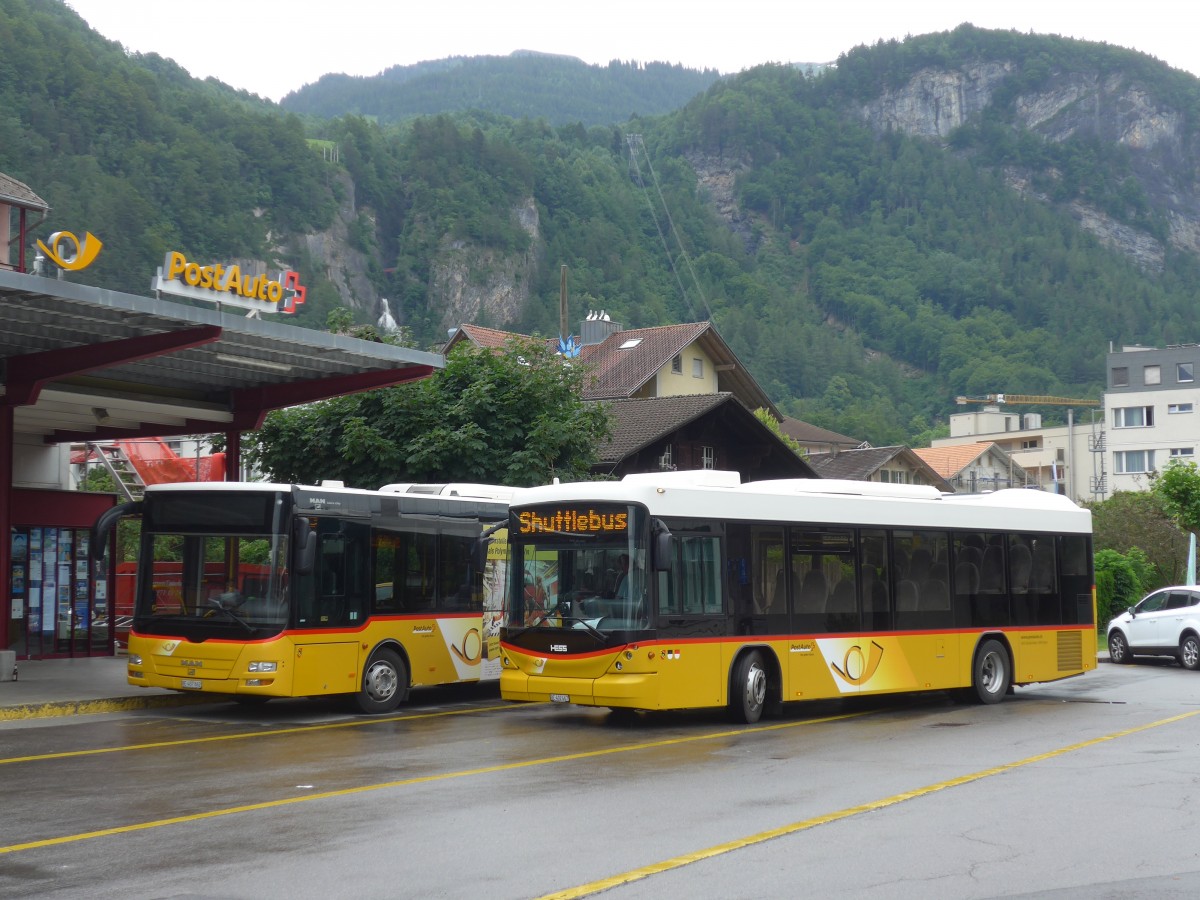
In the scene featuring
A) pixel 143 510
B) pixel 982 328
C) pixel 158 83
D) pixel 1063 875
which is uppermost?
pixel 158 83

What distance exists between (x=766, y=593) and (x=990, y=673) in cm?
450

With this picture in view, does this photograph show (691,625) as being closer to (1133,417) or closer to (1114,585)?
(1114,585)

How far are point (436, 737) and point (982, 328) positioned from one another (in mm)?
153976

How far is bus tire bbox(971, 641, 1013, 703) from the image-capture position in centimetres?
1911

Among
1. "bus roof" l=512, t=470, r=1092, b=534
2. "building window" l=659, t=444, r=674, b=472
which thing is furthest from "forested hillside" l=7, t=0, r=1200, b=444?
"bus roof" l=512, t=470, r=1092, b=534

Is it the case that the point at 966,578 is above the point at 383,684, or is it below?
above

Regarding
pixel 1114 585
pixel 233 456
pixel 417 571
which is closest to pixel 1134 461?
pixel 1114 585

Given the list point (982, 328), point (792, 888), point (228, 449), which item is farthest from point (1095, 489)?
point (792, 888)

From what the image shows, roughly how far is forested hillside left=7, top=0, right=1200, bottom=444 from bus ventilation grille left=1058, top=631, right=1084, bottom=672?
103270mm

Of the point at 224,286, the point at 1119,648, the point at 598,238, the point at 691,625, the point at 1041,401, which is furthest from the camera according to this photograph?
the point at 598,238

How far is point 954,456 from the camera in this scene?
363 feet

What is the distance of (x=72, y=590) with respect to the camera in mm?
25578

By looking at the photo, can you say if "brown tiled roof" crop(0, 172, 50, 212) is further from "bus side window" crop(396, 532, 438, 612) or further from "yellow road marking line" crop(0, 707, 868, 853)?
"yellow road marking line" crop(0, 707, 868, 853)

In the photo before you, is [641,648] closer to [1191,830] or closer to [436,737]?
[436,737]
